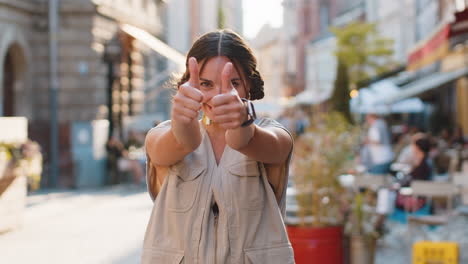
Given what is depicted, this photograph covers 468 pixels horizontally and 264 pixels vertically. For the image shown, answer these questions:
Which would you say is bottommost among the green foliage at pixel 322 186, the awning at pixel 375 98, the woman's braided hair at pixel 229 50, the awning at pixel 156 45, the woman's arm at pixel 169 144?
the green foliage at pixel 322 186

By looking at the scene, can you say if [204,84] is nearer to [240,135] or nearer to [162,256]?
[240,135]

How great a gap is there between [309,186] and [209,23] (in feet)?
187

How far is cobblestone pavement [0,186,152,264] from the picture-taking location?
976 centimetres

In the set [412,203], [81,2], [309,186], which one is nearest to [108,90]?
[81,2]

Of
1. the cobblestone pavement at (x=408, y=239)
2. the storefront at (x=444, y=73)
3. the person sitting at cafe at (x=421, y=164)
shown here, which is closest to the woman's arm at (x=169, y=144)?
the cobblestone pavement at (x=408, y=239)

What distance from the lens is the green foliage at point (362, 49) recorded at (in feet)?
136

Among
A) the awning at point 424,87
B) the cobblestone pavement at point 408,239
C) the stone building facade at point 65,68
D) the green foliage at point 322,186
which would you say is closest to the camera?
the green foliage at point 322,186

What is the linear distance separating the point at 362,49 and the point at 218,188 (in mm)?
40223

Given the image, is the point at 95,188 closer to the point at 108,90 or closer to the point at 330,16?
the point at 108,90

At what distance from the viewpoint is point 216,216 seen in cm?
268

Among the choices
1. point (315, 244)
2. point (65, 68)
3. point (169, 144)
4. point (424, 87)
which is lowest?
point (315, 244)

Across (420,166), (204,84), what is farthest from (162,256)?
(420,166)

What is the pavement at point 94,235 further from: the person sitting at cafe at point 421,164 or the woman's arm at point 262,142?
the woman's arm at point 262,142

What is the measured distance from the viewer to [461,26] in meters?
10.9
